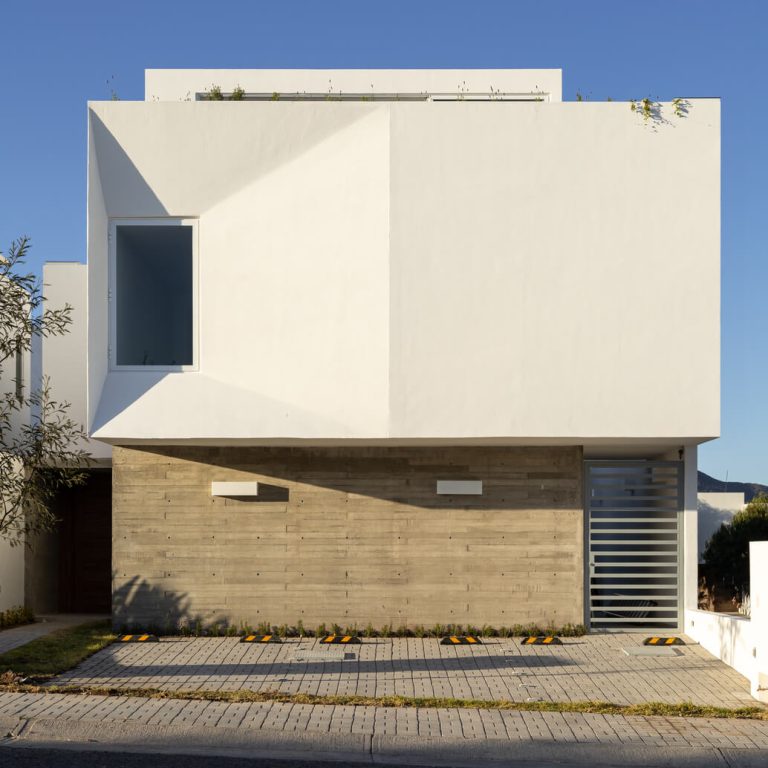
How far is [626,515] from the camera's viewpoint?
18297 mm

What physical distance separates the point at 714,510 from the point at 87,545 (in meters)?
12.4

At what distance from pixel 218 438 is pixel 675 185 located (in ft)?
22.6

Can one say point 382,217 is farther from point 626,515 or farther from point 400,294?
point 626,515

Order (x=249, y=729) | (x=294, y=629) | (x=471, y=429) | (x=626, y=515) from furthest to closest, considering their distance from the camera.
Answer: (x=626, y=515) < (x=294, y=629) < (x=471, y=429) < (x=249, y=729)

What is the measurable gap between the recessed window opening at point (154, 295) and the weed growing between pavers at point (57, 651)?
377cm

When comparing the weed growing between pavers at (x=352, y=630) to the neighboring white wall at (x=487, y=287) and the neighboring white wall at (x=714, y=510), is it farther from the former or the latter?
the neighboring white wall at (x=714, y=510)

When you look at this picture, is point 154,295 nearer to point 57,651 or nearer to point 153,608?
point 153,608

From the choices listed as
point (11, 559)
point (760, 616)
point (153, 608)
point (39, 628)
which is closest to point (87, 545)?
point (11, 559)

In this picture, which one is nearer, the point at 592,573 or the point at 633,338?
the point at 633,338

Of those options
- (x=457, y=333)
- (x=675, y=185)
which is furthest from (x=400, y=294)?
(x=675, y=185)

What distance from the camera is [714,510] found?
19062 millimetres

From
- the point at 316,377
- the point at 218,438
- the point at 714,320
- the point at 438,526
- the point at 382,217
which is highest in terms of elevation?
the point at 382,217

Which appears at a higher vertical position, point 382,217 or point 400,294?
point 382,217

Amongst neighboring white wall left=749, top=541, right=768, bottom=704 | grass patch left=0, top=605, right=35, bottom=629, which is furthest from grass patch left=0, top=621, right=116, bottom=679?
neighboring white wall left=749, top=541, right=768, bottom=704
